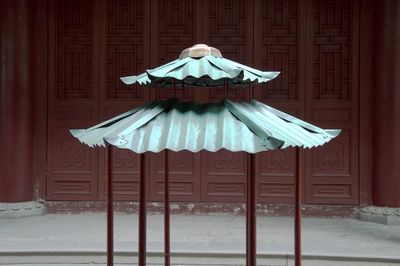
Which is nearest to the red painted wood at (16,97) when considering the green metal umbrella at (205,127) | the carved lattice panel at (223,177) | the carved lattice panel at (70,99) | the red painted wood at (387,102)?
the carved lattice panel at (70,99)

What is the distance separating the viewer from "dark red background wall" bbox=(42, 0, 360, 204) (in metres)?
8.85

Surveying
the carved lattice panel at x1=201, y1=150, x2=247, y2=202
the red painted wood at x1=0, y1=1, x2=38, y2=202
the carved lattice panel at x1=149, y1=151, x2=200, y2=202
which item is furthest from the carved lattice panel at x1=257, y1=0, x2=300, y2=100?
the red painted wood at x1=0, y1=1, x2=38, y2=202

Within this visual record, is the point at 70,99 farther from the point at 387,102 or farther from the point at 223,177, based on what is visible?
the point at 387,102

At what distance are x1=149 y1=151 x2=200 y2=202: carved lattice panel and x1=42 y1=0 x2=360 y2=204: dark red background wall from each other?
0.02m

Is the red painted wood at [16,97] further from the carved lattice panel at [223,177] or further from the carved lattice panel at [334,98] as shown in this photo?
the carved lattice panel at [334,98]

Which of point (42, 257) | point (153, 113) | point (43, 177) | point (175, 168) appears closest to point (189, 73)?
point (153, 113)

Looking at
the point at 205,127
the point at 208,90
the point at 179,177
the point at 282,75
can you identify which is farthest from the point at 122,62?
the point at 205,127

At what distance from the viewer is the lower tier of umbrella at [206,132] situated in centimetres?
335

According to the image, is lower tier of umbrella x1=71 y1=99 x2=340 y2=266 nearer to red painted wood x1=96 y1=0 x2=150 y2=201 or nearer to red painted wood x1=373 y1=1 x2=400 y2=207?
red painted wood x1=373 y1=1 x2=400 y2=207

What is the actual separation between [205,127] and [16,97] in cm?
599

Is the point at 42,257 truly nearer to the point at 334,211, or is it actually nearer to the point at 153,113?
the point at 153,113

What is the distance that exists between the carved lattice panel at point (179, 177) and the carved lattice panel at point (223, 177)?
0.44 feet

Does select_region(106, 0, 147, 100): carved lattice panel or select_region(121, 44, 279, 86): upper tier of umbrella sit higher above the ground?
select_region(106, 0, 147, 100): carved lattice panel

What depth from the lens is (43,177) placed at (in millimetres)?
9117
